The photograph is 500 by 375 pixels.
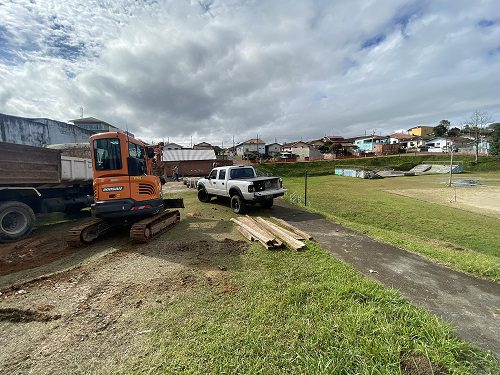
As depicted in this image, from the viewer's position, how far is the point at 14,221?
8289mm

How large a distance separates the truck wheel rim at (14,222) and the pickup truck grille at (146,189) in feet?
14.6

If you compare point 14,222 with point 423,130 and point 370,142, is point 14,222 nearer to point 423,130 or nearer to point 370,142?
point 370,142

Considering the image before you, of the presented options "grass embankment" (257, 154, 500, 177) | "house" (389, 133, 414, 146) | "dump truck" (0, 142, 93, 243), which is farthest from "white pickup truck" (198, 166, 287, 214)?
"house" (389, 133, 414, 146)

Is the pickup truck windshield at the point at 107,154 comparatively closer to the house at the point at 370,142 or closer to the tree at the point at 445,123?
the house at the point at 370,142

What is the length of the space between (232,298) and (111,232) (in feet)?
21.4

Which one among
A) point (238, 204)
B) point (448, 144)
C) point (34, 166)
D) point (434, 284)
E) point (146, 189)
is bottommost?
point (434, 284)

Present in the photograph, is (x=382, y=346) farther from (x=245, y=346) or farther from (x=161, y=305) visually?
(x=161, y=305)

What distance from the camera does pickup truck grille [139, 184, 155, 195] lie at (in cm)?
762

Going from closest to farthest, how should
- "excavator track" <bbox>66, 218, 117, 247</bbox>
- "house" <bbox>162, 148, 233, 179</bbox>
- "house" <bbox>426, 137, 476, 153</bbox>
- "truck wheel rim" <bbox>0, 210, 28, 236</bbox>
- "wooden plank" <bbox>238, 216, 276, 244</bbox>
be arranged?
"wooden plank" <bbox>238, 216, 276, 244</bbox>, "excavator track" <bbox>66, 218, 117, 247</bbox>, "truck wheel rim" <bbox>0, 210, 28, 236</bbox>, "house" <bbox>162, 148, 233, 179</bbox>, "house" <bbox>426, 137, 476, 153</bbox>

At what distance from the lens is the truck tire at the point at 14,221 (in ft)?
25.8

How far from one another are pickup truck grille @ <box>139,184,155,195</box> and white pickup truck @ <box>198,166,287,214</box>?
3.89 meters

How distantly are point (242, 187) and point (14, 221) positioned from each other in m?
8.16

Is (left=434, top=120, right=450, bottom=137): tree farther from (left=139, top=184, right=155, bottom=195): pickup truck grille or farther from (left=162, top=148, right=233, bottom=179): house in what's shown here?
(left=139, top=184, right=155, bottom=195): pickup truck grille

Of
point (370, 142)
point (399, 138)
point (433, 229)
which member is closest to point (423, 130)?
point (399, 138)
